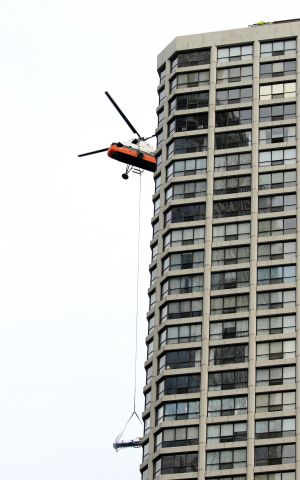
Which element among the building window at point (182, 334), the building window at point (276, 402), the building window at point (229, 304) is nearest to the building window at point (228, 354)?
the building window at point (182, 334)

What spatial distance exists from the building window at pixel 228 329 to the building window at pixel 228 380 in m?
4.01

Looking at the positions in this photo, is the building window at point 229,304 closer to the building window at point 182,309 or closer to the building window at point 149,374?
the building window at point 182,309

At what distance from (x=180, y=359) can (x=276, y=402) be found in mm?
11815

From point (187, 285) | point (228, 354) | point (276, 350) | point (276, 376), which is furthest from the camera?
point (187, 285)

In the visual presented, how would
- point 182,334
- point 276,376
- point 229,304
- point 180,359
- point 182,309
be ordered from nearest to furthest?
point 276,376 → point 180,359 → point 229,304 → point 182,334 → point 182,309

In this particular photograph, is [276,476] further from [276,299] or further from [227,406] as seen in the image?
[276,299]

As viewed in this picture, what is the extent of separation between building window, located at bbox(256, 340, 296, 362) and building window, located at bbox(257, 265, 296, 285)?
6759 mm

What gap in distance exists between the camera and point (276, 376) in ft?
625

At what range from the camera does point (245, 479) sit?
18575 centimetres

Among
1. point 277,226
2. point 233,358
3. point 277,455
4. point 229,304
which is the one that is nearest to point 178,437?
point 233,358

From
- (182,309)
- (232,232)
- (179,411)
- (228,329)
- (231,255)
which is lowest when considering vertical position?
(179,411)

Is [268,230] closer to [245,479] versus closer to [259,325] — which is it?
[259,325]

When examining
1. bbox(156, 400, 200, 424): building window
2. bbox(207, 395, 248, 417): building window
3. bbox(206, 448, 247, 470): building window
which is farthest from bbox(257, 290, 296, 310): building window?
bbox(206, 448, 247, 470): building window

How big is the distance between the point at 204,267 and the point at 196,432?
58.8 feet
